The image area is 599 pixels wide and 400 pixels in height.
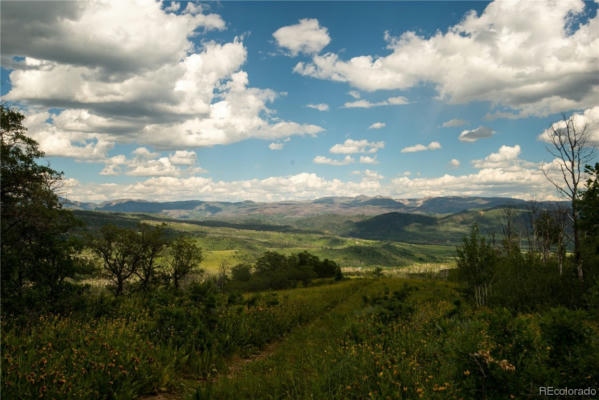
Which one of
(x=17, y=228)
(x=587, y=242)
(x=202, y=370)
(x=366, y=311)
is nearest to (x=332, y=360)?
(x=202, y=370)

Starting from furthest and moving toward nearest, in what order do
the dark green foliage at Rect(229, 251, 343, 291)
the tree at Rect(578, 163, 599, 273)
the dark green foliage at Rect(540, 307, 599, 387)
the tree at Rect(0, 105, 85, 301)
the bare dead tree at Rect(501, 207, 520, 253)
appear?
the dark green foliage at Rect(229, 251, 343, 291)
the bare dead tree at Rect(501, 207, 520, 253)
the tree at Rect(578, 163, 599, 273)
the tree at Rect(0, 105, 85, 301)
the dark green foliage at Rect(540, 307, 599, 387)

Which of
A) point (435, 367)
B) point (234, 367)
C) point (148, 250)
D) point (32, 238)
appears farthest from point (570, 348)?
point (148, 250)

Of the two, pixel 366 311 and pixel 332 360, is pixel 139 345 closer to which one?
pixel 332 360

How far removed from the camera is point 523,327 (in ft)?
20.1

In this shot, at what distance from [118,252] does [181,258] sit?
1013 cm

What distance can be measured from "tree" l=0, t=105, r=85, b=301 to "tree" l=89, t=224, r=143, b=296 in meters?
22.0

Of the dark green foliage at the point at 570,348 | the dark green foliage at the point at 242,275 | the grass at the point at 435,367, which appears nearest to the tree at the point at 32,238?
the grass at the point at 435,367

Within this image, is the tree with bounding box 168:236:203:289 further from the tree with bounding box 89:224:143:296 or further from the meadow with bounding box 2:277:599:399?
the meadow with bounding box 2:277:599:399

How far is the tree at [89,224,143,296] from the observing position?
133ft

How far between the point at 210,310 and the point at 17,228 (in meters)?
11.6

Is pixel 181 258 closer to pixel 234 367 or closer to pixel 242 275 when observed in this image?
pixel 234 367

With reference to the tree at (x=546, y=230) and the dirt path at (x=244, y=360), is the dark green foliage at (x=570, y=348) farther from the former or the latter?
the tree at (x=546, y=230)

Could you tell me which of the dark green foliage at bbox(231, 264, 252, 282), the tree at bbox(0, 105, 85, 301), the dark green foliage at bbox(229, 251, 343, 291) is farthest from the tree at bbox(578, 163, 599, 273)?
the dark green foliage at bbox(231, 264, 252, 282)

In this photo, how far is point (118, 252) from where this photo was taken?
4272 cm
